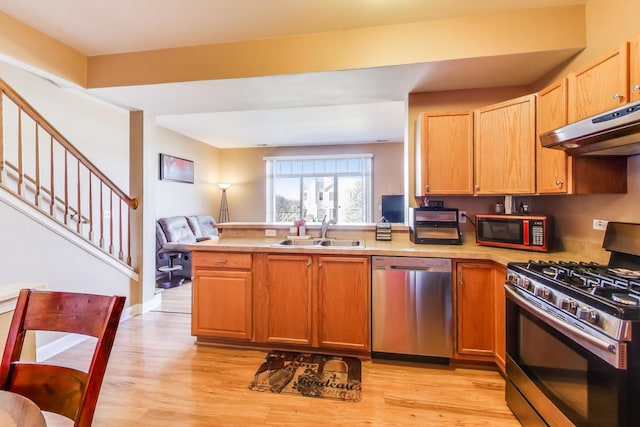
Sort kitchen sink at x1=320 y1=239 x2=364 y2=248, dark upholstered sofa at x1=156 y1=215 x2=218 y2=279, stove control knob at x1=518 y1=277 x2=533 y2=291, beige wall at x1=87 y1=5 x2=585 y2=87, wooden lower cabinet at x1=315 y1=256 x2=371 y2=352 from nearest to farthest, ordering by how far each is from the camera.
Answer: stove control knob at x1=518 y1=277 x2=533 y2=291, beige wall at x1=87 y1=5 x2=585 y2=87, wooden lower cabinet at x1=315 y1=256 x2=371 y2=352, kitchen sink at x1=320 y1=239 x2=364 y2=248, dark upholstered sofa at x1=156 y1=215 x2=218 y2=279

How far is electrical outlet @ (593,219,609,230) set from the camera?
6.31ft

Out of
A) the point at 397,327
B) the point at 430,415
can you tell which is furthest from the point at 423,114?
the point at 430,415

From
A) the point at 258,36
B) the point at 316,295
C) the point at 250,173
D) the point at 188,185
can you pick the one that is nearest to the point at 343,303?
the point at 316,295

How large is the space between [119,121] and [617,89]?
5.37 meters

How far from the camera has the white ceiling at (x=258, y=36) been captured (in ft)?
6.70

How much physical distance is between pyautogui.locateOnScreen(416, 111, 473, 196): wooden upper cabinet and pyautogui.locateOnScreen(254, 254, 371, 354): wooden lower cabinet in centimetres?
94

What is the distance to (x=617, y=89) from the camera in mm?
1535

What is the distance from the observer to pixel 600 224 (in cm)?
196

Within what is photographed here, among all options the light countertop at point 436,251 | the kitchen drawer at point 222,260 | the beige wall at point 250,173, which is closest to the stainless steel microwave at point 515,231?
the light countertop at point 436,251

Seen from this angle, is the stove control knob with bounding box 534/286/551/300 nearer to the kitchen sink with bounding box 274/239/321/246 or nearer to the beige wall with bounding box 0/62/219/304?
the kitchen sink with bounding box 274/239/321/246

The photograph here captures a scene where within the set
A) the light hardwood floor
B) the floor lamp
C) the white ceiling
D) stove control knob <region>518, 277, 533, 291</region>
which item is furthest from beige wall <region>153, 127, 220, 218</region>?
stove control knob <region>518, 277, 533, 291</region>

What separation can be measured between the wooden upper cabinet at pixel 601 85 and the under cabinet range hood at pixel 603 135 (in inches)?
7.8

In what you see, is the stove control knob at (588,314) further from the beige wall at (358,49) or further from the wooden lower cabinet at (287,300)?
the beige wall at (358,49)

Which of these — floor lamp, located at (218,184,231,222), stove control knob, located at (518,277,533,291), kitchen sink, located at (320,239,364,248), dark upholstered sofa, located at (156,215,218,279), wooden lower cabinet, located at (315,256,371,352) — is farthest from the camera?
floor lamp, located at (218,184,231,222)
